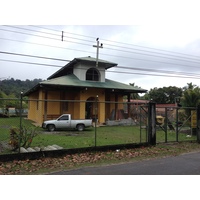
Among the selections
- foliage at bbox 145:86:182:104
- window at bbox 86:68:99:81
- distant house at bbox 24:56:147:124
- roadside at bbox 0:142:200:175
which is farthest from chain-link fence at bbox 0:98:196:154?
foliage at bbox 145:86:182:104

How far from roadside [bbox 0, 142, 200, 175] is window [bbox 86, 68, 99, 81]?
49.0 ft

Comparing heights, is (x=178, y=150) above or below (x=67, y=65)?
below

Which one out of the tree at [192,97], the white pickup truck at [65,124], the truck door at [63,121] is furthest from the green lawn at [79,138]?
the tree at [192,97]

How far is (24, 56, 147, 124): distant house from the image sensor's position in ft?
67.2

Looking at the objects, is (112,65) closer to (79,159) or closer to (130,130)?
(130,130)

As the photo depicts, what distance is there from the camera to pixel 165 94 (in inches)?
2817

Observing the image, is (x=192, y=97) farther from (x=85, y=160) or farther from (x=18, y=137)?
(x=18, y=137)

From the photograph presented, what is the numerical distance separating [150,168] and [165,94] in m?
68.2

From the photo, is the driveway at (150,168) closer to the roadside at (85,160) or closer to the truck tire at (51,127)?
the roadside at (85,160)

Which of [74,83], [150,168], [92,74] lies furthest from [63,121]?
[150,168]

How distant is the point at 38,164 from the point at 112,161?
2.43 metres

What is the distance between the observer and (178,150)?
9.62 metres

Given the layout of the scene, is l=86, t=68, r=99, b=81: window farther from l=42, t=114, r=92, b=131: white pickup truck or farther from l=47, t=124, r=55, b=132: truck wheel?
l=47, t=124, r=55, b=132: truck wheel

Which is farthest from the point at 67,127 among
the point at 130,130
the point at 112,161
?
the point at 112,161
